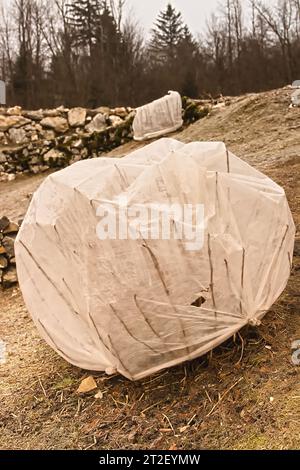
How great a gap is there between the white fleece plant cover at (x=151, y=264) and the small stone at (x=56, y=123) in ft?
30.0

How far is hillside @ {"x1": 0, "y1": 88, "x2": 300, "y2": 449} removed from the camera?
190cm

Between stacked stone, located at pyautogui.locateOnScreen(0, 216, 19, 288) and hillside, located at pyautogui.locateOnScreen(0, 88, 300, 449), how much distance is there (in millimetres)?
1786

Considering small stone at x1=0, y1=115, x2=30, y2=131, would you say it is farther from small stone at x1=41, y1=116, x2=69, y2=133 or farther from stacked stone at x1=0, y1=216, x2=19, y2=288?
stacked stone at x1=0, y1=216, x2=19, y2=288

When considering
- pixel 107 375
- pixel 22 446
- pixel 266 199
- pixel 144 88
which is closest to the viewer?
pixel 22 446

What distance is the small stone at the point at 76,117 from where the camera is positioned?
11281 millimetres

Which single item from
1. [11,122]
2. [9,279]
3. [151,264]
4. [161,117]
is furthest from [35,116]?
[151,264]

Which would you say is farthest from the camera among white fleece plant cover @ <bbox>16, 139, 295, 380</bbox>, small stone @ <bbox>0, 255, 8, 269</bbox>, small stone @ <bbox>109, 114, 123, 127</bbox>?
small stone @ <bbox>109, 114, 123, 127</bbox>

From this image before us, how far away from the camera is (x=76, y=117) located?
11312mm

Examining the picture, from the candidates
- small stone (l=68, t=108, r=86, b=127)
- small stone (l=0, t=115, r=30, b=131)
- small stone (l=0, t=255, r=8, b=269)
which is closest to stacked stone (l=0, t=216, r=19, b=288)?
small stone (l=0, t=255, r=8, b=269)

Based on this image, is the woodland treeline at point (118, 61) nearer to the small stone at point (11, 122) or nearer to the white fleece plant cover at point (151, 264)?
the small stone at point (11, 122)
